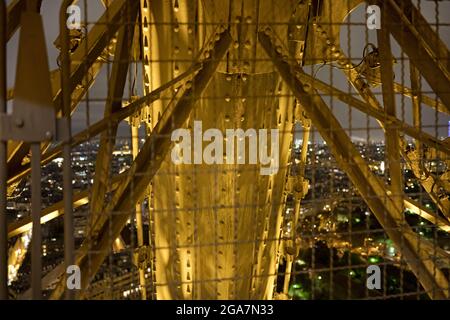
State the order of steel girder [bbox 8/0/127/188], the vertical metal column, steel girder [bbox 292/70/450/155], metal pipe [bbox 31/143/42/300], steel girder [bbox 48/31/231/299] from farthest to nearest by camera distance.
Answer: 1. the vertical metal column
2. steel girder [bbox 292/70/450/155]
3. steel girder [bbox 8/0/127/188]
4. steel girder [bbox 48/31/231/299]
5. metal pipe [bbox 31/143/42/300]

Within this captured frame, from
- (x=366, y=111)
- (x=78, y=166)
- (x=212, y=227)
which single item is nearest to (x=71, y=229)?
(x=78, y=166)

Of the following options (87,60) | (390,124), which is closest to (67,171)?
(87,60)

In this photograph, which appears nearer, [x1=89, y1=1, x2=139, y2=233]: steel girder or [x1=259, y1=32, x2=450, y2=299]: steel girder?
[x1=89, y1=1, x2=139, y2=233]: steel girder

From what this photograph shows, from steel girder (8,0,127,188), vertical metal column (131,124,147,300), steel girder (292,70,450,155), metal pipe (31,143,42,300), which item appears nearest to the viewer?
metal pipe (31,143,42,300)

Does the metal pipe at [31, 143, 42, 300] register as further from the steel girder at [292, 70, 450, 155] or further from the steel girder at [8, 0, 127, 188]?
the steel girder at [292, 70, 450, 155]

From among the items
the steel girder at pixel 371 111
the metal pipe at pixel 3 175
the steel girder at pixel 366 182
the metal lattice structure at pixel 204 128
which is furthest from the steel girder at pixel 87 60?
the steel girder at pixel 371 111

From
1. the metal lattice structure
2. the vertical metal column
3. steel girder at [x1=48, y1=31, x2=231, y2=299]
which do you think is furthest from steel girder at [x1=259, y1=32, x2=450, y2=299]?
the vertical metal column

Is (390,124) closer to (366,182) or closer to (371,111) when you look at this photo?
(371,111)

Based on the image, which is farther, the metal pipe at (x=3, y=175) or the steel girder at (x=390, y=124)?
the steel girder at (x=390, y=124)

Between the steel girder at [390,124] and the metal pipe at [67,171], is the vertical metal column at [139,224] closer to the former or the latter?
the metal pipe at [67,171]

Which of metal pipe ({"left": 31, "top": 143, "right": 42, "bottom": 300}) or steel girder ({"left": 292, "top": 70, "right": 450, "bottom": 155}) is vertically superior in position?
steel girder ({"left": 292, "top": 70, "right": 450, "bottom": 155})
